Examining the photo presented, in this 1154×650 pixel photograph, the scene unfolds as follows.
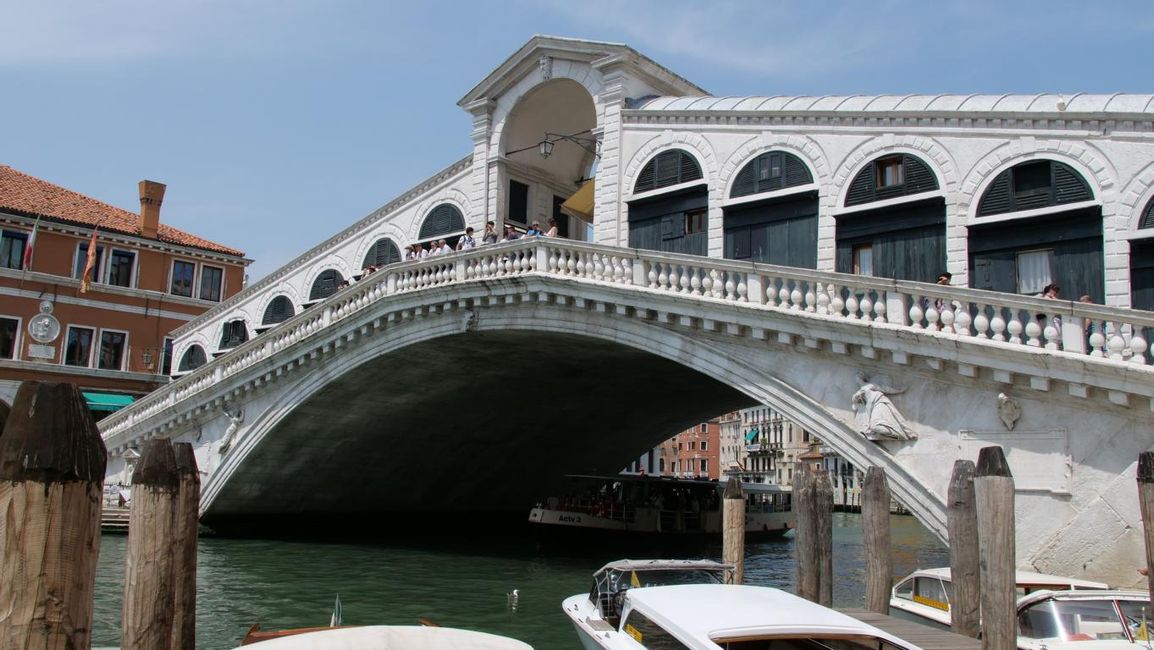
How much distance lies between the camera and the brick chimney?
102 ft

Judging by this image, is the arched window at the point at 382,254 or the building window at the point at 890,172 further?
the arched window at the point at 382,254

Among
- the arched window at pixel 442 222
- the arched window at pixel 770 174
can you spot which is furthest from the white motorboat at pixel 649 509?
the arched window at pixel 770 174

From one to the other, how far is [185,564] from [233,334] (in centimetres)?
A: 2087

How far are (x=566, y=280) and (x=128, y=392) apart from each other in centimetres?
2026

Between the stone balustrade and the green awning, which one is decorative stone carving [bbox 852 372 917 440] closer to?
the stone balustrade

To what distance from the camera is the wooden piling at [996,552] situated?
750 cm

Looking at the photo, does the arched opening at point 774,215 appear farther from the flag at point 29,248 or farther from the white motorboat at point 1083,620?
the flag at point 29,248

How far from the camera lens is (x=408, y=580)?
660 inches

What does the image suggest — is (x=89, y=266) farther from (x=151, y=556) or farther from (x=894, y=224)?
(x=151, y=556)

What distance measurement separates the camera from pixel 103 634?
37.0ft

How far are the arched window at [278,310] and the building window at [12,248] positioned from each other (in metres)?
7.73

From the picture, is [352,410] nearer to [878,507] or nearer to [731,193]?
[731,193]

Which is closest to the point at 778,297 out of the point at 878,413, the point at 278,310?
Answer: the point at 878,413

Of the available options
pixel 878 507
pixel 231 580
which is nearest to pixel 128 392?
pixel 231 580
